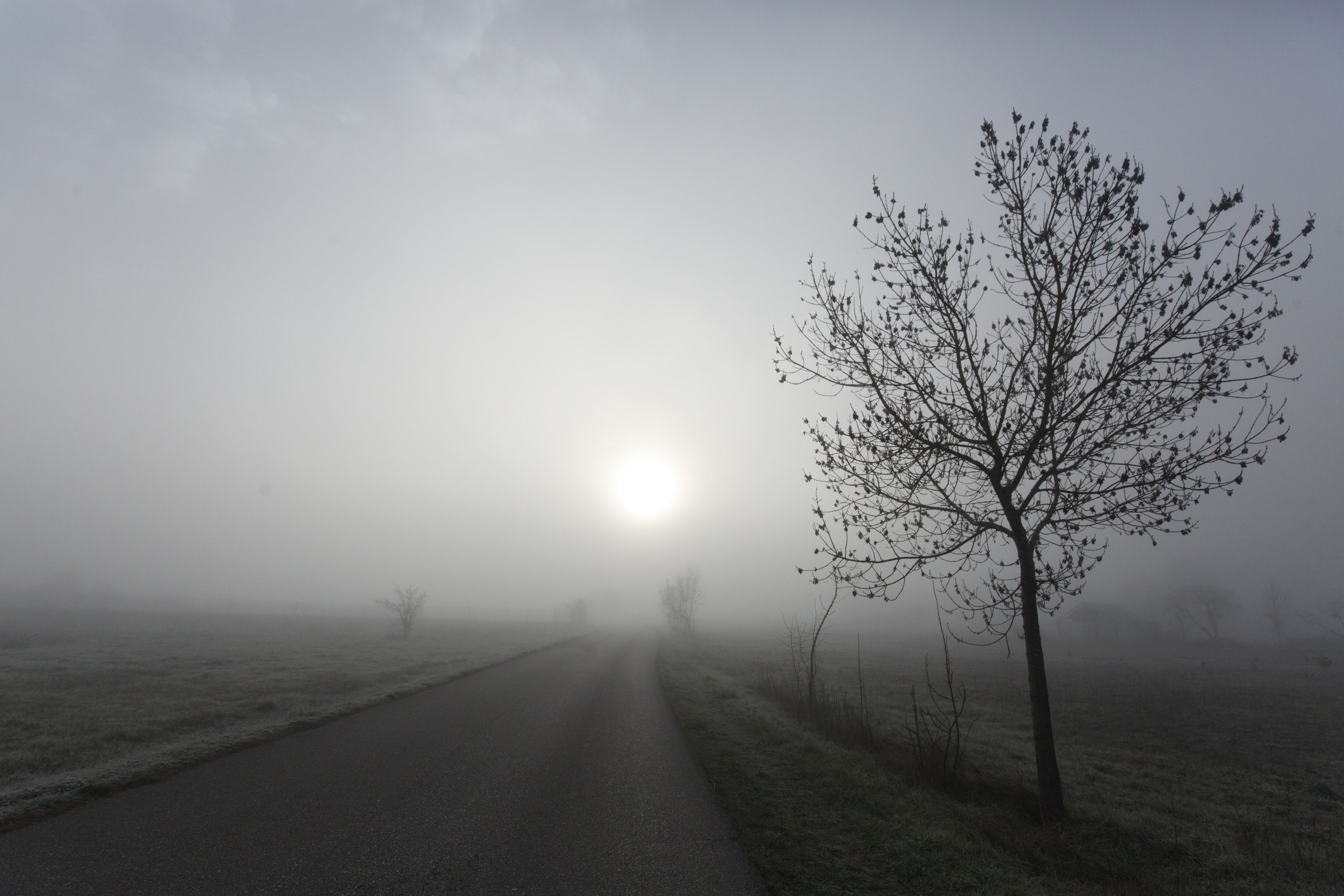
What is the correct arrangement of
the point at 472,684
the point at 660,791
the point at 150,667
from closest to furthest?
the point at 660,791 → the point at 472,684 → the point at 150,667

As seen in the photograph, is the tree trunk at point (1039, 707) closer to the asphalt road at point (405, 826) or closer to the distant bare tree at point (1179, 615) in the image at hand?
the asphalt road at point (405, 826)

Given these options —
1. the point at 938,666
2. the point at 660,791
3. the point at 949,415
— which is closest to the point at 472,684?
the point at 660,791

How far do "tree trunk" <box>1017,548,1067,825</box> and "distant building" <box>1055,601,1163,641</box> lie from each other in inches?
3734

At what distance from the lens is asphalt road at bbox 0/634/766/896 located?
5.32m

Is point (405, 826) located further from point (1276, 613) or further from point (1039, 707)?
point (1276, 613)

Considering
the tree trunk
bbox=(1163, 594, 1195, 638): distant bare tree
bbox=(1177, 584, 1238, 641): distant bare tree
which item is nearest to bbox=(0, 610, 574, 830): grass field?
the tree trunk

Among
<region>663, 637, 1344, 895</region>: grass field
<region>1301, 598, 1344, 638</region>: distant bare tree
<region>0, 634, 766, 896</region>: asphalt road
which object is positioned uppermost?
<region>0, 634, 766, 896</region>: asphalt road

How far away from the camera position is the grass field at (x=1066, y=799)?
6719mm

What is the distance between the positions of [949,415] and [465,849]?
31.6 ft

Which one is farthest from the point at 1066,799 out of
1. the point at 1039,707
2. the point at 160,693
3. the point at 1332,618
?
the point at 1332,618

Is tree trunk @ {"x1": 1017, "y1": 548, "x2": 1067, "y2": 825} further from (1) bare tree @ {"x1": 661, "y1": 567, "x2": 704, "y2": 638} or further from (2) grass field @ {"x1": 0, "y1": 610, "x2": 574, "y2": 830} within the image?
(1) bare tree @ {"x1": 661, "y1": 567, "x2": 704, "y2": 638}

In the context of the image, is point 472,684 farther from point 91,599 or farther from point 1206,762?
point 91,599

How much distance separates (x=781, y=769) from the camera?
34.4 feet

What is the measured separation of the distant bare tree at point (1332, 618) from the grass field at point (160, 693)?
107 m
